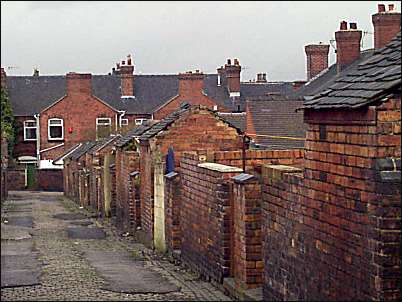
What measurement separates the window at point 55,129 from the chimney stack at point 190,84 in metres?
8.75

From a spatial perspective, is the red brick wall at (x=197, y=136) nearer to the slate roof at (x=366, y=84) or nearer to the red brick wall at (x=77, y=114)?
the slate roof at (x=366, y=84)

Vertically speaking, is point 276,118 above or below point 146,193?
above

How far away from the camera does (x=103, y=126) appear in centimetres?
5700

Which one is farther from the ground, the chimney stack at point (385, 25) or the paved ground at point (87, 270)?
the chimney stack at point (385, 25)

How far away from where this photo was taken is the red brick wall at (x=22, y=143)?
59019 millimetres

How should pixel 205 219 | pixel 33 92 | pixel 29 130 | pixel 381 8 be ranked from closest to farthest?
pixel 205 219, pixel 381 8, pixel 29 130, pixel 33 92

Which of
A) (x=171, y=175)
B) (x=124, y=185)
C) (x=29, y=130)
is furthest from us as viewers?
(x=29, y=130)

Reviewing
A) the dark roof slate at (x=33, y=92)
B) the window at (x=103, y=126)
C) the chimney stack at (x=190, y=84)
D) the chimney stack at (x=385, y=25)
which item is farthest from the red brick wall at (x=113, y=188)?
the dark roof slate at (x=33, y=92)

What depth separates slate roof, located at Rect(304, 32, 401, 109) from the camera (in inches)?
287

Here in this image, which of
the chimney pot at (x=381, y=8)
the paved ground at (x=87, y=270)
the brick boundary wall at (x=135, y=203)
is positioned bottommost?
the paved ground at (x=87, y=270)

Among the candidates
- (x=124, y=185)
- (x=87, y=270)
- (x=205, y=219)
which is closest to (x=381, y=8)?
(x=124, y=185)

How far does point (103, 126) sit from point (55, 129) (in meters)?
3.50

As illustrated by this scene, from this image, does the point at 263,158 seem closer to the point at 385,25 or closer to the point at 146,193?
the point at 146,193

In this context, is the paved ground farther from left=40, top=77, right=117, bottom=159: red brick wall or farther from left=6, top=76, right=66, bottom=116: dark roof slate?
left=6, top=76, right=66, bottom=116: dark roof slate
